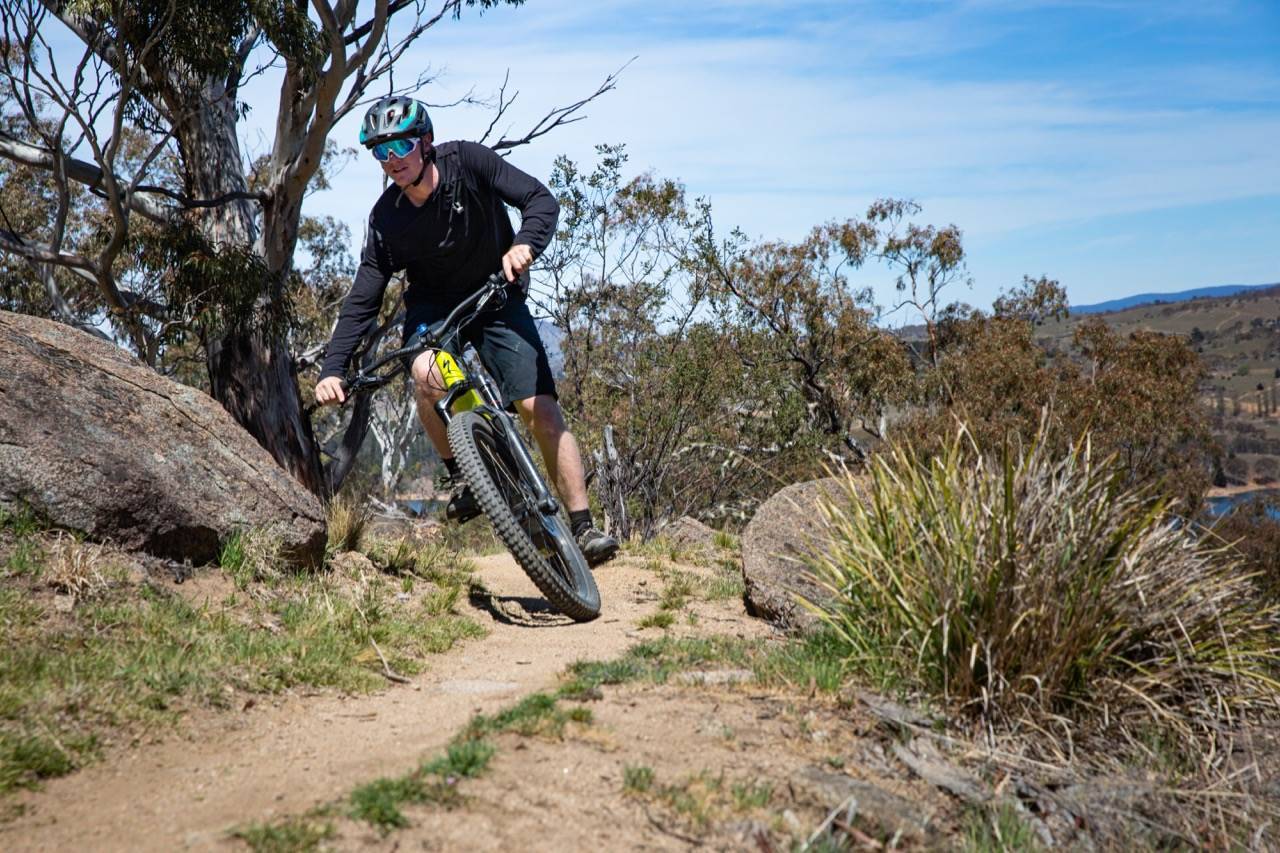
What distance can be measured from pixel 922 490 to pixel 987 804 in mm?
1247

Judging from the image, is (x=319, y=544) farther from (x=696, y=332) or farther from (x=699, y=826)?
(x=696, y=332)

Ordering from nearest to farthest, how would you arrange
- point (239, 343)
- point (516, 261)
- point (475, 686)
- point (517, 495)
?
point (475, 686)
point (516, 261)
point (517, 495)
point (239, 343)

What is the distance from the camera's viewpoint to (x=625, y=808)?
117 inches

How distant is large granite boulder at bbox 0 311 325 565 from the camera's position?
490cm

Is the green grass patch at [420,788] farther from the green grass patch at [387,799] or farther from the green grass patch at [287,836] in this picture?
the green grass patch at [287,836]

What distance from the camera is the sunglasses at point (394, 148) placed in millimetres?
5168

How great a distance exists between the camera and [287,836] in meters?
2.62

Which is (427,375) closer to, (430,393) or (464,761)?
(430,393)

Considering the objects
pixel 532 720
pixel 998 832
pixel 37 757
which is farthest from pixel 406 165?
pixel 998 832

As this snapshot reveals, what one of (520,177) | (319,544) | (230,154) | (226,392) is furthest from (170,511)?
(230,154)

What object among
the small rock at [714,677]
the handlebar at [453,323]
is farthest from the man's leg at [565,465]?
the small rock at [714,677]

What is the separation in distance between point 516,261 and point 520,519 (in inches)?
50.1

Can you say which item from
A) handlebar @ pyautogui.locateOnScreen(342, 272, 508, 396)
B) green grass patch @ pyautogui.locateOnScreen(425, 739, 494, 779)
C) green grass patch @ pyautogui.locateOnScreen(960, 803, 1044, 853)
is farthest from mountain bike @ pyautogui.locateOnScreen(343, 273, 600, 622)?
green grass patch @ pyautogui.locateOnScreen(960, 803, 1044, 853)

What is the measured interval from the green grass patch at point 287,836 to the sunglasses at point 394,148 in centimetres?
332
